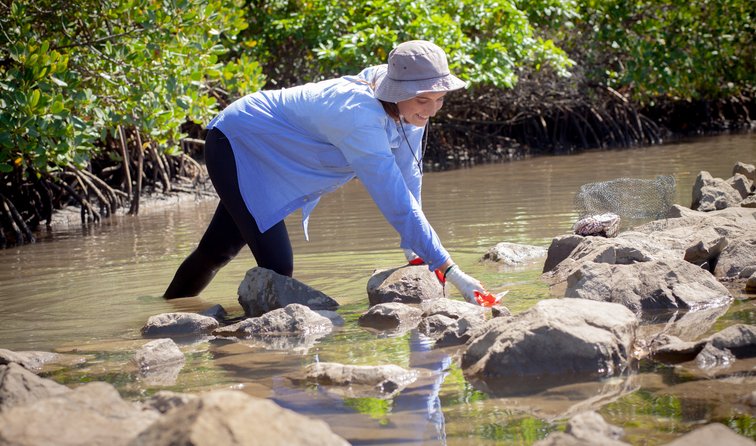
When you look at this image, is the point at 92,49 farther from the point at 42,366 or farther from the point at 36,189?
the point at 42,366

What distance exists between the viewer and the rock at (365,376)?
3273mm

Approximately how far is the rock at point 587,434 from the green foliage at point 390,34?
9.70m

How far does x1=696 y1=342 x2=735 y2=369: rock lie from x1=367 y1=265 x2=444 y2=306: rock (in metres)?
1.79

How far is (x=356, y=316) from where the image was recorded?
15.0 feet

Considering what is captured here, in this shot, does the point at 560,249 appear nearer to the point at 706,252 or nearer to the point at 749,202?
the point at 706,252

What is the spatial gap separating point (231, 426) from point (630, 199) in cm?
523

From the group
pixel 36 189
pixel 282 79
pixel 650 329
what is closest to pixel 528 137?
pixel 282 79

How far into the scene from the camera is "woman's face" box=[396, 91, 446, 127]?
403 centimetres

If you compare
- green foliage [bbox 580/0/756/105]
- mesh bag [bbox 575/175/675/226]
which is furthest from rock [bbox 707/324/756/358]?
green foliage [bbox 580/0/756/105]

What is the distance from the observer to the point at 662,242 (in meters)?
5.16

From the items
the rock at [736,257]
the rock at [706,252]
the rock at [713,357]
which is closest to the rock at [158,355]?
the rock at [713,357]

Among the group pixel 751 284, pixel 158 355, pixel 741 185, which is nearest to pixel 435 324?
pixel 158 355

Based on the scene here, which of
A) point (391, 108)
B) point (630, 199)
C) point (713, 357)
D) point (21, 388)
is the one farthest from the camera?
point (630, 199)

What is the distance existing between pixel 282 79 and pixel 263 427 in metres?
12.7
